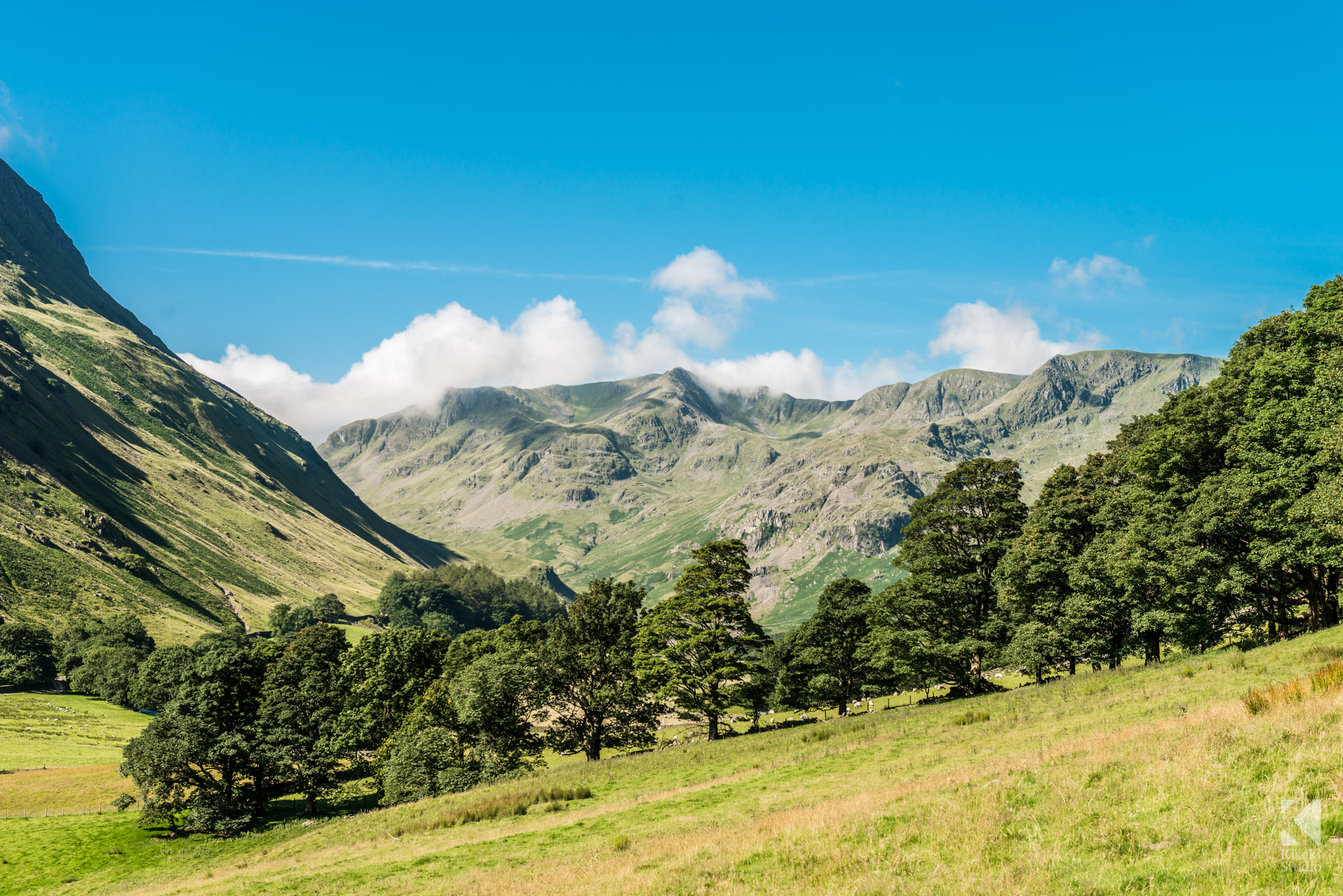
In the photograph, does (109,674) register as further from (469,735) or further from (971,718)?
(971,718)

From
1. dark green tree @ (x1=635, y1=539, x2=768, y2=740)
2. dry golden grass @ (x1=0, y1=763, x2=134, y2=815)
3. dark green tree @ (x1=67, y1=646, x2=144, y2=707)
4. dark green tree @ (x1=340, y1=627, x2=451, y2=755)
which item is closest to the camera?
dark green tree @ (x1=635, y1=539, x2=768, y2=740)

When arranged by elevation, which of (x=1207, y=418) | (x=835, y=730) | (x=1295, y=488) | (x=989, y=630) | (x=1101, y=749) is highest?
(x=1207, y=418)

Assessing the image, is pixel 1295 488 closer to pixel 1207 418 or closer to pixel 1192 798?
pixel 1207 418

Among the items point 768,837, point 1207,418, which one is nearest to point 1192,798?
point 768,837

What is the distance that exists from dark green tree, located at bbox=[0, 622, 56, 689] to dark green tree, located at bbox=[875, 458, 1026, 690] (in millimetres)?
147054

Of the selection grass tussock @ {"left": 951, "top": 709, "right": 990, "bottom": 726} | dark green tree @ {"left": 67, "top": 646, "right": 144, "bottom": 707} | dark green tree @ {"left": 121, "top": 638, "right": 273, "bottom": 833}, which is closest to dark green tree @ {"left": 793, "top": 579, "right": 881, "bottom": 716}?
grass tussock @ {"left": 951, "top": 709, "right": 990, "bottom": 726}

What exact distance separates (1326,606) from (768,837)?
39751 millimetres

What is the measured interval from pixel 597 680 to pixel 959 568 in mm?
31480

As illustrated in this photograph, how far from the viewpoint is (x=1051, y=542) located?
1917 inches

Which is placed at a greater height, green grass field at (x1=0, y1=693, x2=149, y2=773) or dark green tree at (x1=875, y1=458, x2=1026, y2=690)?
dark green tree at (x1=875, y1=458, x2=1026, y2=690)

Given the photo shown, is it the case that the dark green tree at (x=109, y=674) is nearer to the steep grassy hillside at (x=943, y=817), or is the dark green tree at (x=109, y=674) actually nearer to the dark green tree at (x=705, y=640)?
the steep grassy hillside at (x=943, y=817)

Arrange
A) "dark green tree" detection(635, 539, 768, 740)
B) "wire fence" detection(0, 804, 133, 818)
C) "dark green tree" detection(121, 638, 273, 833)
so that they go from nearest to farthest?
"dark green tree" detection(121, 638, 273, 833)
"dark green tree" detection(635, 539, 768, 740)
"wire fence" detection(0, 804, 133, 818)

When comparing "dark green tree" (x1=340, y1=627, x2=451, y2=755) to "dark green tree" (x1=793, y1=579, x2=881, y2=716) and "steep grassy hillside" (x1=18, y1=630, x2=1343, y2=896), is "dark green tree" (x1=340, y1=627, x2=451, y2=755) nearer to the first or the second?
"steep grassy hillside" (x1=18, y1=630, x2=1343, y2=896)

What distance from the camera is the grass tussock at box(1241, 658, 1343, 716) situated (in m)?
17.5
